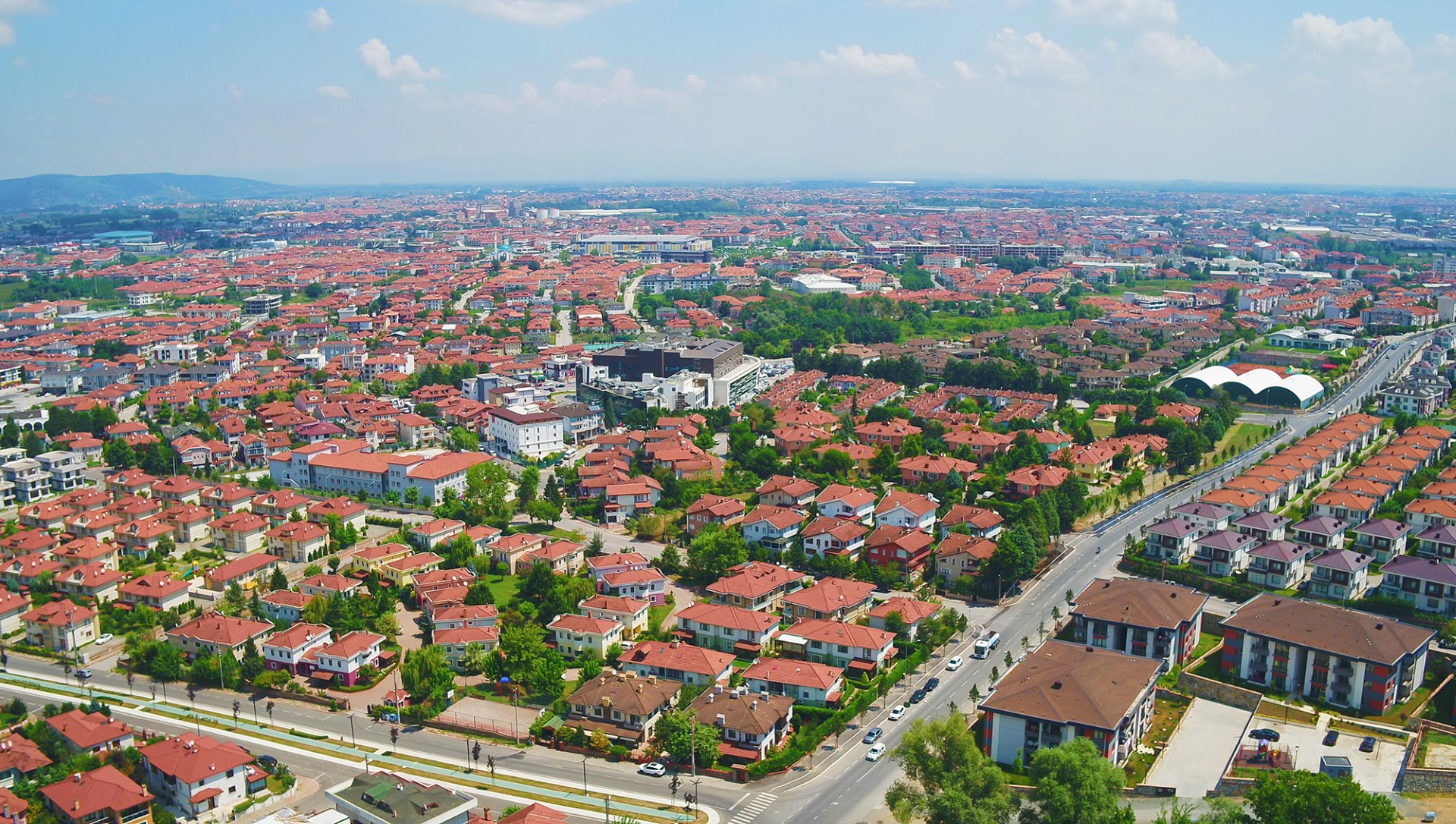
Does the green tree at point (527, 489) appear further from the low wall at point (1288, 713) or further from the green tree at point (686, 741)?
the low wall at point (1288, 713)

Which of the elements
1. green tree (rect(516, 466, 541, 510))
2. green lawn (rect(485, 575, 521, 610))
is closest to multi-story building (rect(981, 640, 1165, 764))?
green lawn (rect(485, 575, 521, 610))

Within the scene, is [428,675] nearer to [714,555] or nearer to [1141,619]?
[714,555]

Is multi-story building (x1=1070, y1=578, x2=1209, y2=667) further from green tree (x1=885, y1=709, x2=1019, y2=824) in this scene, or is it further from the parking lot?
green tree (x1=885, y1=709, x2=1019, y2=824)

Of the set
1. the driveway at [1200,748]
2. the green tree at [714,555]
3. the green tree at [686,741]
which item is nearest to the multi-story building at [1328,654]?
the driveway at [1200,748]

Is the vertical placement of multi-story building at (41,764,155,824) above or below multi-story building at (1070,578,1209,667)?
below

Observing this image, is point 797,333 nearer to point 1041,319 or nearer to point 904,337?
point 904,337

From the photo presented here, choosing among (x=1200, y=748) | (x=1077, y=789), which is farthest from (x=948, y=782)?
(x=1200, y=748)

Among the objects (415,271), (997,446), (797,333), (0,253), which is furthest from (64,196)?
(997,446)
